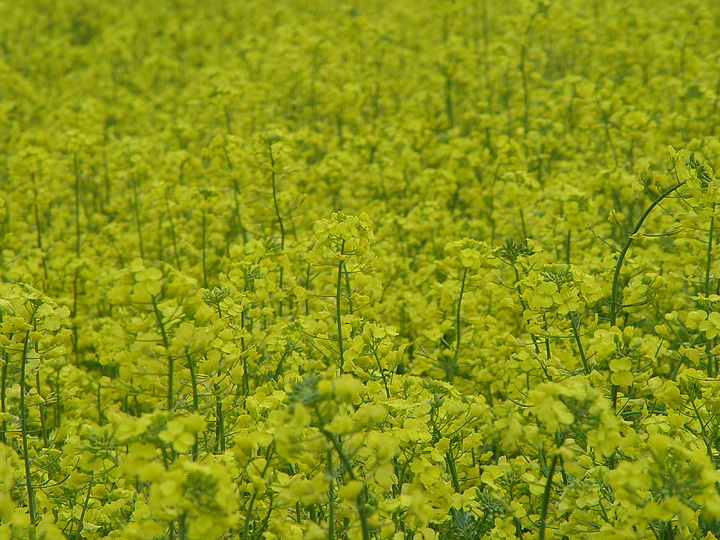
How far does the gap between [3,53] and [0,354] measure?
1218 centimetres

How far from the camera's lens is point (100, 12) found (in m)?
15.0

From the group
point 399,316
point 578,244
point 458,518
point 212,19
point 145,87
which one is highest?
point 212,19

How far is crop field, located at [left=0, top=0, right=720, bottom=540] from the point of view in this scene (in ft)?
6.82

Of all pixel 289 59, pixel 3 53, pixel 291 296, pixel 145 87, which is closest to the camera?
pixel 291 296

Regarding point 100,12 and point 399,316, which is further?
point 100,12

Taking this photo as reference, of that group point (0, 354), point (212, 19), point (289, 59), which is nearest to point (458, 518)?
point (0, 354)

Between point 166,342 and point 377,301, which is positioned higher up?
point 166,342

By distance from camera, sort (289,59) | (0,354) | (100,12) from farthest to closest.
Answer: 1. (100,12)
2. (289,59)
3. (0,354)

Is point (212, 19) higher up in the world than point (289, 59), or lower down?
higher up

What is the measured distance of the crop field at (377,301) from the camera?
2080mm

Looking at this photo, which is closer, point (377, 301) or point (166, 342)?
point (166, 342)

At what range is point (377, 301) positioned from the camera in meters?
4.55

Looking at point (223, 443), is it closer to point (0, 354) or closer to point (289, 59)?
point (0, 354)

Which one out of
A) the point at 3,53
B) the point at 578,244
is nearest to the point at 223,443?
the point at 578,244
